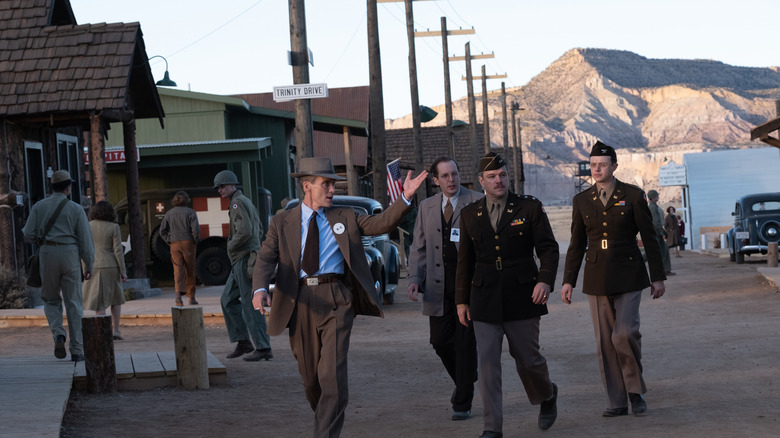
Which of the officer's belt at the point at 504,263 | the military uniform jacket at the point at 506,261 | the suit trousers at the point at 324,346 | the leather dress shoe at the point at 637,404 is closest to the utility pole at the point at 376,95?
the leather dress shoe at the point at 637,404

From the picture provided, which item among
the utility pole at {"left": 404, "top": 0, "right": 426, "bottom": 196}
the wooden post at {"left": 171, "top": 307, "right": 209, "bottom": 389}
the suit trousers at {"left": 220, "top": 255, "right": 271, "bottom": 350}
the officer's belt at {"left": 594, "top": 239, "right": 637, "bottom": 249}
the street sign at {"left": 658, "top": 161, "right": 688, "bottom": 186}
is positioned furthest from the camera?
the street sign at {"left": 658, "top": 161, "right": 688, "bottom": 186}

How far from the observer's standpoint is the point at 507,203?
295 inches

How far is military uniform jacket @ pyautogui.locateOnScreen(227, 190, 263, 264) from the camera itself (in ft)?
38.4

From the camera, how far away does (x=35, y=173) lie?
20.3 m

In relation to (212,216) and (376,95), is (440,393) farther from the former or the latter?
(212,216)

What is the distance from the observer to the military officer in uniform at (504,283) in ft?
23.7

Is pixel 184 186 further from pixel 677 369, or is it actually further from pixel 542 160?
pixel 542 160

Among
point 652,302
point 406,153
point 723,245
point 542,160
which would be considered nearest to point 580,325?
point 652,302

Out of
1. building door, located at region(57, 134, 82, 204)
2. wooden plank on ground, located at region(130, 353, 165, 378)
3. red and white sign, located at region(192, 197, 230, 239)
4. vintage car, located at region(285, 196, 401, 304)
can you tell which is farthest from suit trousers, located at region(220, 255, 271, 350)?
red and white sign, located at region(192, 197, 230, 239)

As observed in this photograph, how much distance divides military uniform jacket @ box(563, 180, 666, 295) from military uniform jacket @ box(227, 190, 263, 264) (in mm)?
4572

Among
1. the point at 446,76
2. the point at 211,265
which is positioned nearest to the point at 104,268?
the point at 211,265

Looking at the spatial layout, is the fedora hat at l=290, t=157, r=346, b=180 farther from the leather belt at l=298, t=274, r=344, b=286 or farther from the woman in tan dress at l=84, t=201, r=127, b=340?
the woman in tan dress at l=84, t=201, r=127, b=340

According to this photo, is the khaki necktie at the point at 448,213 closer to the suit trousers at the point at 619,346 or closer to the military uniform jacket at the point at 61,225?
the suit trousers at the point at 619,346

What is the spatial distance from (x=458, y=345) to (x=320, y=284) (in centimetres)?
166
